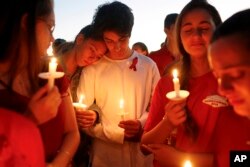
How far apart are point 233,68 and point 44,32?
3.69 ft

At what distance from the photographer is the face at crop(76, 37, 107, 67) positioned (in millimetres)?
3299

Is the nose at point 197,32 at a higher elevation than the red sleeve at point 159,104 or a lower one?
higher

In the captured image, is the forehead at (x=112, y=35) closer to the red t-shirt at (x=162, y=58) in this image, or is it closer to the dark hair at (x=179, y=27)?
the dark hair at (x=179, y=27)

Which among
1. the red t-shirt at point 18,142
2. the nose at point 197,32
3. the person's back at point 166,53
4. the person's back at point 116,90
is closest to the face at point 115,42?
the person's back at point 116,90

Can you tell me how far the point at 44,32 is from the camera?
2.08 meters

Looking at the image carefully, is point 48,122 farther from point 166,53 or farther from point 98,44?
point 166,53

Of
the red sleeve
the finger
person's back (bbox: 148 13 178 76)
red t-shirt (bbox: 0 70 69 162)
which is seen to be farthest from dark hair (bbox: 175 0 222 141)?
person's back (bbox: 148 13 178 76)

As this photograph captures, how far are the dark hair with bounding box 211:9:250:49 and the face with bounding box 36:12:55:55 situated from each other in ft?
3.27

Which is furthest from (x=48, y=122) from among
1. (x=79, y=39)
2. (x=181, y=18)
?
(x=79, y=39)

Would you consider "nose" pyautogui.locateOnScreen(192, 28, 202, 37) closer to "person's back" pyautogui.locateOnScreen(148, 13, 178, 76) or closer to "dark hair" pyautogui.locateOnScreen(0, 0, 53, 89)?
"dark hair" pyautogui.locateOnScreen(0, 0, 53, 89)

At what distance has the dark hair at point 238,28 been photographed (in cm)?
132

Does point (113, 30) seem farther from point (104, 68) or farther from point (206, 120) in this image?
point (206, 120)

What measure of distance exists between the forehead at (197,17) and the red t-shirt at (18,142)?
1418mm

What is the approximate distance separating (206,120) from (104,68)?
1215mm
